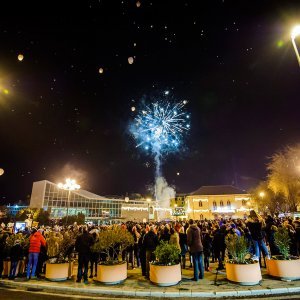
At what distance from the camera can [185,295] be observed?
7.41 m

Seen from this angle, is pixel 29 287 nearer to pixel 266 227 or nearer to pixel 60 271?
pixel 60 271

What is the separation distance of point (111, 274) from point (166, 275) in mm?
2031

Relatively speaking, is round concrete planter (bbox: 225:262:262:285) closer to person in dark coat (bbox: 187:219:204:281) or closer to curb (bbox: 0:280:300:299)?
curb (bbox: 0:280:300:299)

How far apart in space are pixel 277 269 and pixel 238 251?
153cm

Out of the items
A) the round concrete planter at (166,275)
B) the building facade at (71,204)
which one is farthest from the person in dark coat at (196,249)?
the building facade at (71,204)

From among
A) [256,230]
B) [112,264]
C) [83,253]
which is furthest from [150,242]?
[256,230]

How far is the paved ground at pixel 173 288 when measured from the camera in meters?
7.34

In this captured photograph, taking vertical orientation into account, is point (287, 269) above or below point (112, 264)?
below

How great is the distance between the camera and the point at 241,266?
320 inches

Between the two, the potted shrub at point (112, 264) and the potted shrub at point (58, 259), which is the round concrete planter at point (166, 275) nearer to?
the potted shrub at point (112, 264)

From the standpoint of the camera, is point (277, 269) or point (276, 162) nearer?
point (277, 269)

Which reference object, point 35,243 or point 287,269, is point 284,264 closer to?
point 287,269

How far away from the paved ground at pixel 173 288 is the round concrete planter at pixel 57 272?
268 millimetres

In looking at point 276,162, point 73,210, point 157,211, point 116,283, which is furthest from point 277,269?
point 157,211
